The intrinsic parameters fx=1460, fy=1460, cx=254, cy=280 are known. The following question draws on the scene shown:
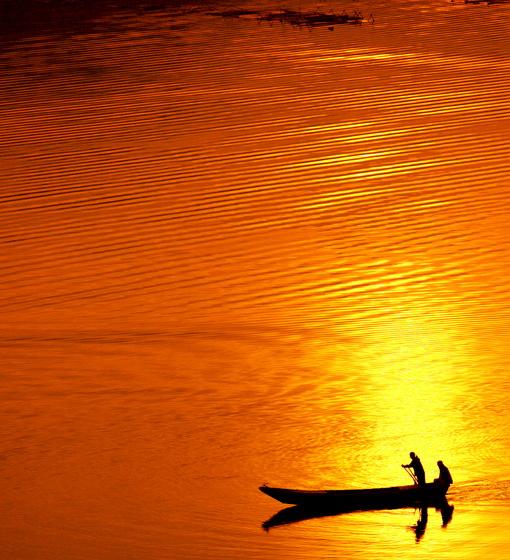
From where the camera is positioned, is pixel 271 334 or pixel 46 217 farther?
pixel 46 217

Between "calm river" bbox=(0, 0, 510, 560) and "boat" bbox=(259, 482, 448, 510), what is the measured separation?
0.61 ft

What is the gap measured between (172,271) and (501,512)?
35.5 ft

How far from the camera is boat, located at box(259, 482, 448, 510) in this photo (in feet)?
59.3

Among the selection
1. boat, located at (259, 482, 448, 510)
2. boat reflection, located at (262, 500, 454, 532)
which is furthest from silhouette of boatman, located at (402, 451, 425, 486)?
boat reflection, located at (262, 500, 454, 532)

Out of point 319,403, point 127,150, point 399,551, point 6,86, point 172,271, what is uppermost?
point 6,86

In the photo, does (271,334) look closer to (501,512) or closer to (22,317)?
(22,317)

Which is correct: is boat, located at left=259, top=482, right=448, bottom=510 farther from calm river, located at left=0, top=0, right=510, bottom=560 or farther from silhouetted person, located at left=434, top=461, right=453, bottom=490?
calm river, located at left=0, top=0, right=510, bottom=560

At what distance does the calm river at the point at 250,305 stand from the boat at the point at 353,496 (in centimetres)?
18

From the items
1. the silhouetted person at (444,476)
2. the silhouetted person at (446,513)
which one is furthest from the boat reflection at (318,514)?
the silhouetted person at (444,476)

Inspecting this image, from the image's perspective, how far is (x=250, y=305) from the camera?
25516 millimetres

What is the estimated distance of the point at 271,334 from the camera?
24328 mm

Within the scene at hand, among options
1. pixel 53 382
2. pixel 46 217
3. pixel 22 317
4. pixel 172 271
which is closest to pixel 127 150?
pixel 46 217

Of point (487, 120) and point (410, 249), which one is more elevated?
point (487, 120)

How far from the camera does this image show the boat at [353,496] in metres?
18.1
